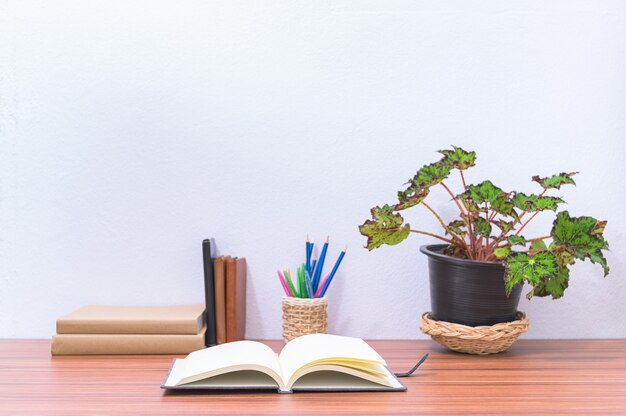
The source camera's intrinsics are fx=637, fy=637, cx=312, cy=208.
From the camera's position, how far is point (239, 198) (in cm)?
133

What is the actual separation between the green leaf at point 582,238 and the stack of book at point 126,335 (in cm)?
66

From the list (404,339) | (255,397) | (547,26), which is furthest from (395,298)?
(547,26)

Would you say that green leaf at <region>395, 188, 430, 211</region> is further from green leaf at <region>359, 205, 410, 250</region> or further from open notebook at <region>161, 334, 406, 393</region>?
open notebook at <region>161, 334, 406, 393</region>

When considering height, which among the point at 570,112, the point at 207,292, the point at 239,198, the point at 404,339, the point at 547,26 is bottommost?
the point at 404,339

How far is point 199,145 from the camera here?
4.35 ft

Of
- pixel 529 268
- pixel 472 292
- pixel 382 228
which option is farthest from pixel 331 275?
pixel 529 268

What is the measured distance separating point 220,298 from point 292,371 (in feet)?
1.12

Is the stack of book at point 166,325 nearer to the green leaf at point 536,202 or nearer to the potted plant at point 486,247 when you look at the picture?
the potted plant at point 486,247

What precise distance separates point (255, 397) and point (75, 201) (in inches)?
25.9

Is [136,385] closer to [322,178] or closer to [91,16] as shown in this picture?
[322,178]

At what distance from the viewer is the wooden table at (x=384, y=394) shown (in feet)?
2.77

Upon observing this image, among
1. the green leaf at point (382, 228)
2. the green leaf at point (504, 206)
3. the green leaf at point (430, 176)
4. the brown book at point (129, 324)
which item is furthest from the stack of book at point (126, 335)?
the green leaf at point (504, 206)

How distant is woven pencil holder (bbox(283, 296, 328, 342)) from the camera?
1.21m

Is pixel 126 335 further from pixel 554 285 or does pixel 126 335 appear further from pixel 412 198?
pixel 554 285
